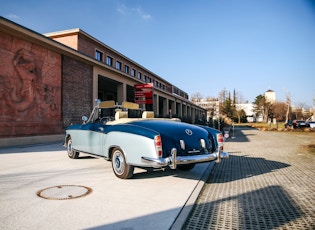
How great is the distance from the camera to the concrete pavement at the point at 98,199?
2.95m

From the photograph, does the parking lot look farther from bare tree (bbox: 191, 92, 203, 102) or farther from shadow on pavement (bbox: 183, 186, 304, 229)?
bare tree (bbox: 191, 92, 203, 102)

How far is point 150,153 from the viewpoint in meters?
4.32

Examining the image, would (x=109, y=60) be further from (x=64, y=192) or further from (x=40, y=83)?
(x=64, y=192)

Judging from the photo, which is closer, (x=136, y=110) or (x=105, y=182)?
(x=105, y=182)

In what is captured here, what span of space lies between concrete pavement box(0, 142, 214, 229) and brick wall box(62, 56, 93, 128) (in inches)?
359

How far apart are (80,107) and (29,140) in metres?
4.60

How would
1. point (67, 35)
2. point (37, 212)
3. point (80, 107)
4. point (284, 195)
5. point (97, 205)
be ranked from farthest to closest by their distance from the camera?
1. point (67, 35)
2. point (80, 107)
3. point (284, 195)
4. point (97, 205)
5. point (37, 212)

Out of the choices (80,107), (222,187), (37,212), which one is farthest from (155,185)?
(80,107)

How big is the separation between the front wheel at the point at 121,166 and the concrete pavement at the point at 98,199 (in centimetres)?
14

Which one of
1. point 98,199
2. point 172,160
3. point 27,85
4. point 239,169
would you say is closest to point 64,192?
point 98,199

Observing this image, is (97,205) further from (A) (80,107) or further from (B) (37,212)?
(A) (80,107)

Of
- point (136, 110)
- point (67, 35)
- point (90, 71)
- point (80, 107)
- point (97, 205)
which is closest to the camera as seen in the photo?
point (97, 205)

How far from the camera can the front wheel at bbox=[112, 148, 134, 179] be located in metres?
4.91

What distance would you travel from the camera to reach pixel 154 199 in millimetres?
3850
